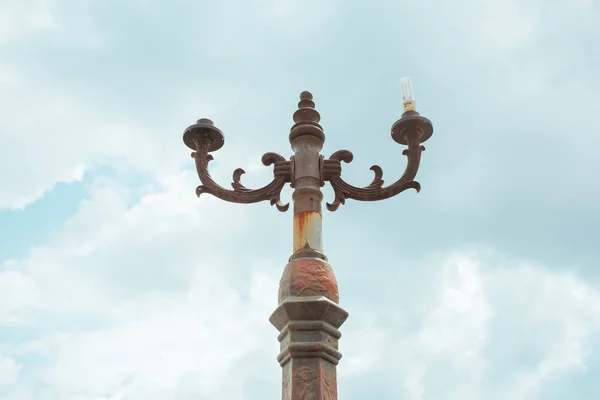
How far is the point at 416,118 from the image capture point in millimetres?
5355

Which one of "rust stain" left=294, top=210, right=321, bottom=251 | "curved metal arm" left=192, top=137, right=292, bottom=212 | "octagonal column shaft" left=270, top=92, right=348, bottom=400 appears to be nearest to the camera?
"octagonal column shaft" left=270, top=92, right=348, bottom=400

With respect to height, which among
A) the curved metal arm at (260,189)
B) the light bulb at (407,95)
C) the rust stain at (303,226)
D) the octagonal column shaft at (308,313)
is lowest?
the octagonal column shaft at (308,313)

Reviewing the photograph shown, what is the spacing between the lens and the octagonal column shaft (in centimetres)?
432

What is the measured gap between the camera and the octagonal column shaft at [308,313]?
4.32 m

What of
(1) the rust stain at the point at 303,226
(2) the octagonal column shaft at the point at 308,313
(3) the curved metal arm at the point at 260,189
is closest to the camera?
(2) the octagonal column shaft at the point at 308,313

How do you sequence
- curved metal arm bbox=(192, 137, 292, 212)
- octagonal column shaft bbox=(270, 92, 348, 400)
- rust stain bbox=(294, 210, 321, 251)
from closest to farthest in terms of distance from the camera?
octagonal column shaft bbox=(270, 92, 348, 400)
rust stain bbox=(294, 210, 321, 251)
curved metal arm bbox=(192, 137, 292, 212)

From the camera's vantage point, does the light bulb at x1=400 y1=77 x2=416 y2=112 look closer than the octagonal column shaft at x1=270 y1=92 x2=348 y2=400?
No

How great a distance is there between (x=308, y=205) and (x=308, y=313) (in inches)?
35.6

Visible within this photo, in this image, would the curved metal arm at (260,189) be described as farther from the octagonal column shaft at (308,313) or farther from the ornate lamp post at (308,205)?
the octagonal column shaft at (308,313)

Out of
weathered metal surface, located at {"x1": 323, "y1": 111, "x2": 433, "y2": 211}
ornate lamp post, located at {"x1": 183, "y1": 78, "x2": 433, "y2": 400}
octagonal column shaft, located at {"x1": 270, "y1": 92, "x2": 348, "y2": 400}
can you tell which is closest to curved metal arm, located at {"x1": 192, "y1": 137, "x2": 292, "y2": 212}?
ornate lamp post, located at {"x1": 183, "y1": 78, "x2": 433, "y2": 400}

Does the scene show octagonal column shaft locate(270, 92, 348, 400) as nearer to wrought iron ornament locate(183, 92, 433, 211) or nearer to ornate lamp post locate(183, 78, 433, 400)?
ornate lamp post locate(183, 78, 433, 400)

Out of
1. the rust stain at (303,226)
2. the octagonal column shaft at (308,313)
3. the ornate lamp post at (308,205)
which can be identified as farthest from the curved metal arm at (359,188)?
the rust stain at (303,226)

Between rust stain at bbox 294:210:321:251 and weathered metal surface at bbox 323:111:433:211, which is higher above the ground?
weathered metal surface at bbox 323:111:433:211

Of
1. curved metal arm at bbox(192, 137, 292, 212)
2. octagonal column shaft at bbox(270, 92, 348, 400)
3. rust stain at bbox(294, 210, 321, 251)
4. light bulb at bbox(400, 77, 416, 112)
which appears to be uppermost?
light bulb at bbox(400, 77, 416, 112)
